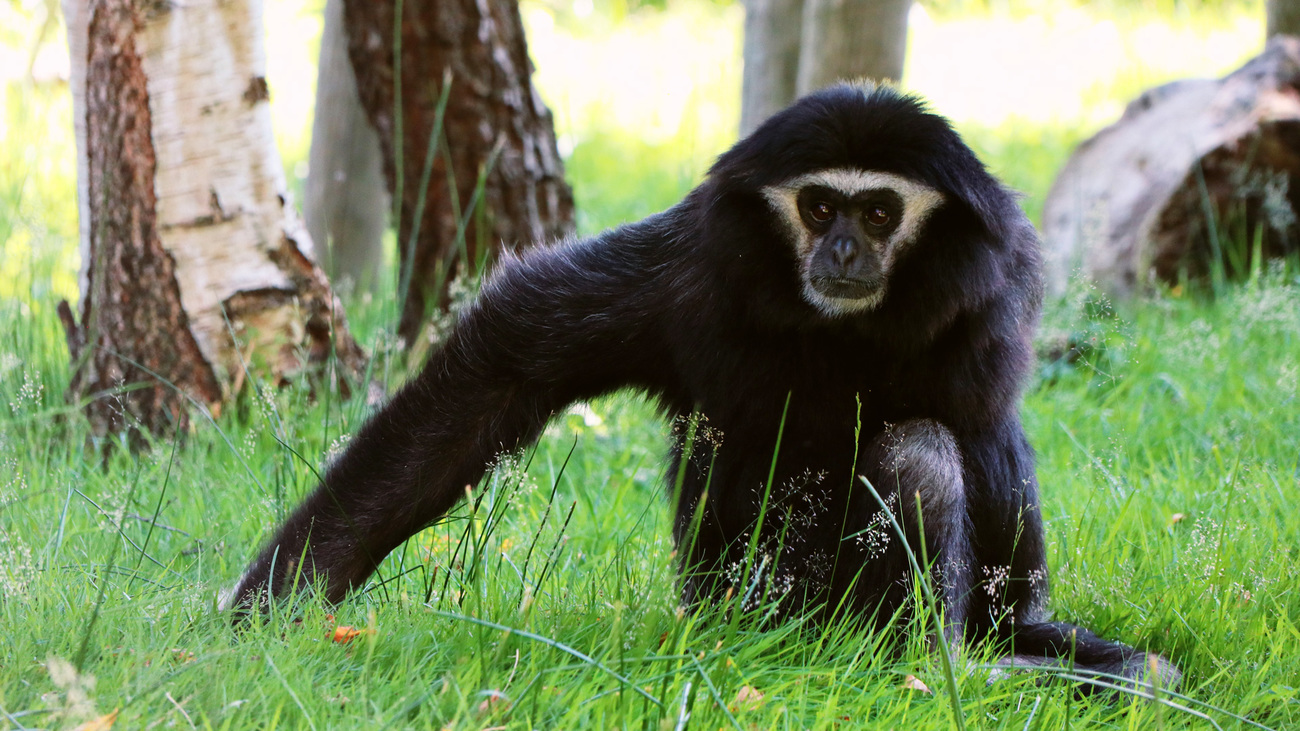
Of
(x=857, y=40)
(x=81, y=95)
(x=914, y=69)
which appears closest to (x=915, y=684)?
(x=81, y=95)

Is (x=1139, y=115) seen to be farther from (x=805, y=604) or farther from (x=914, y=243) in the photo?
(x=805, y=604)

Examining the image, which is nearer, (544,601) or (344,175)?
(544,601)

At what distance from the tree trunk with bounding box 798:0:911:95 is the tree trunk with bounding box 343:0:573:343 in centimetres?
147

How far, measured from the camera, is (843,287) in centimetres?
283

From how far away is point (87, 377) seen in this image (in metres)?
4.20

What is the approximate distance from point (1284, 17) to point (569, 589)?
284 inches

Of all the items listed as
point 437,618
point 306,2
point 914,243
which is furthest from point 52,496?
point 306,2

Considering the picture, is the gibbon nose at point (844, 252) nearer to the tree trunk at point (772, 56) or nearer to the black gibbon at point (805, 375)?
the black gibbon at point (805, 375)

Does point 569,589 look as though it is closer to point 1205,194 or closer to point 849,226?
point 849,226

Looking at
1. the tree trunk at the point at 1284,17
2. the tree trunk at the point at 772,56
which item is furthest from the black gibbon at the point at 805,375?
the tree trunk at the point at 1284,17

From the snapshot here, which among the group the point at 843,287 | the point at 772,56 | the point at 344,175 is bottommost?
the point at 843,287

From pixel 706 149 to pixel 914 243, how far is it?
7.86m

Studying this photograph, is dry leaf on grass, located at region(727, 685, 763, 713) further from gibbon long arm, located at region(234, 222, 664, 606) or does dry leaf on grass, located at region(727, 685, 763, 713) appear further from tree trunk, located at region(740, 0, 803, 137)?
tree trunk, located at region(740, 0, 803, 137)

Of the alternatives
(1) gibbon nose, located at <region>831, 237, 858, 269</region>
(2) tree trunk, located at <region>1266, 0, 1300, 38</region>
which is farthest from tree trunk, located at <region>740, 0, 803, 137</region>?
(1) gibbon nose, located at <region>831, 237, 858, 269</region>
